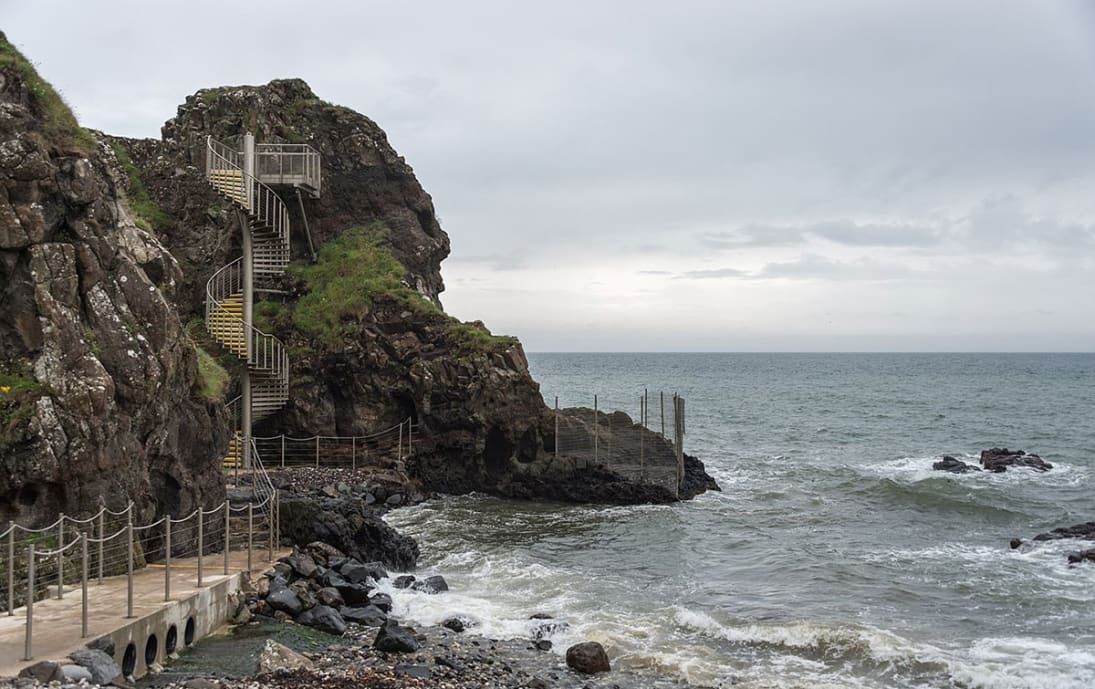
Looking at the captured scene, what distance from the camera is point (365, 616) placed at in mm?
18891

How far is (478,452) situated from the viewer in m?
36.8

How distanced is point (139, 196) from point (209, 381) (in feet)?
80.7

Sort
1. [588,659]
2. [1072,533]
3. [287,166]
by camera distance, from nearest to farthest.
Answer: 1. [588,659]
2. [1072,533]
3. [287,166]

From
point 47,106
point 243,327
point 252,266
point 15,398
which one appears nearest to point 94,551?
point 15,398

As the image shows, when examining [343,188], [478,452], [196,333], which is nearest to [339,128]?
[343,188]

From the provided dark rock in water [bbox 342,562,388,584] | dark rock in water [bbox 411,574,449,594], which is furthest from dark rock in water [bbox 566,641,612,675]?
dark rock in water [bbox 342,562,388,584]

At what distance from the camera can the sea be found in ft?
58.6

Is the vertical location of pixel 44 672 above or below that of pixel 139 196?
below

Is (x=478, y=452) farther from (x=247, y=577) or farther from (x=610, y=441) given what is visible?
(x=247, y=577)

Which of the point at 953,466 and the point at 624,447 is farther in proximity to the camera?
the point at 953,466

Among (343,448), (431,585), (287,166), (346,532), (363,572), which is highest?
(287,166)

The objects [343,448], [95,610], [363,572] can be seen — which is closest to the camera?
[95,610]

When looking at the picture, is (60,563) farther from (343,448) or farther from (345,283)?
(345,283)

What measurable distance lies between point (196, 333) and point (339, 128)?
13.9m
